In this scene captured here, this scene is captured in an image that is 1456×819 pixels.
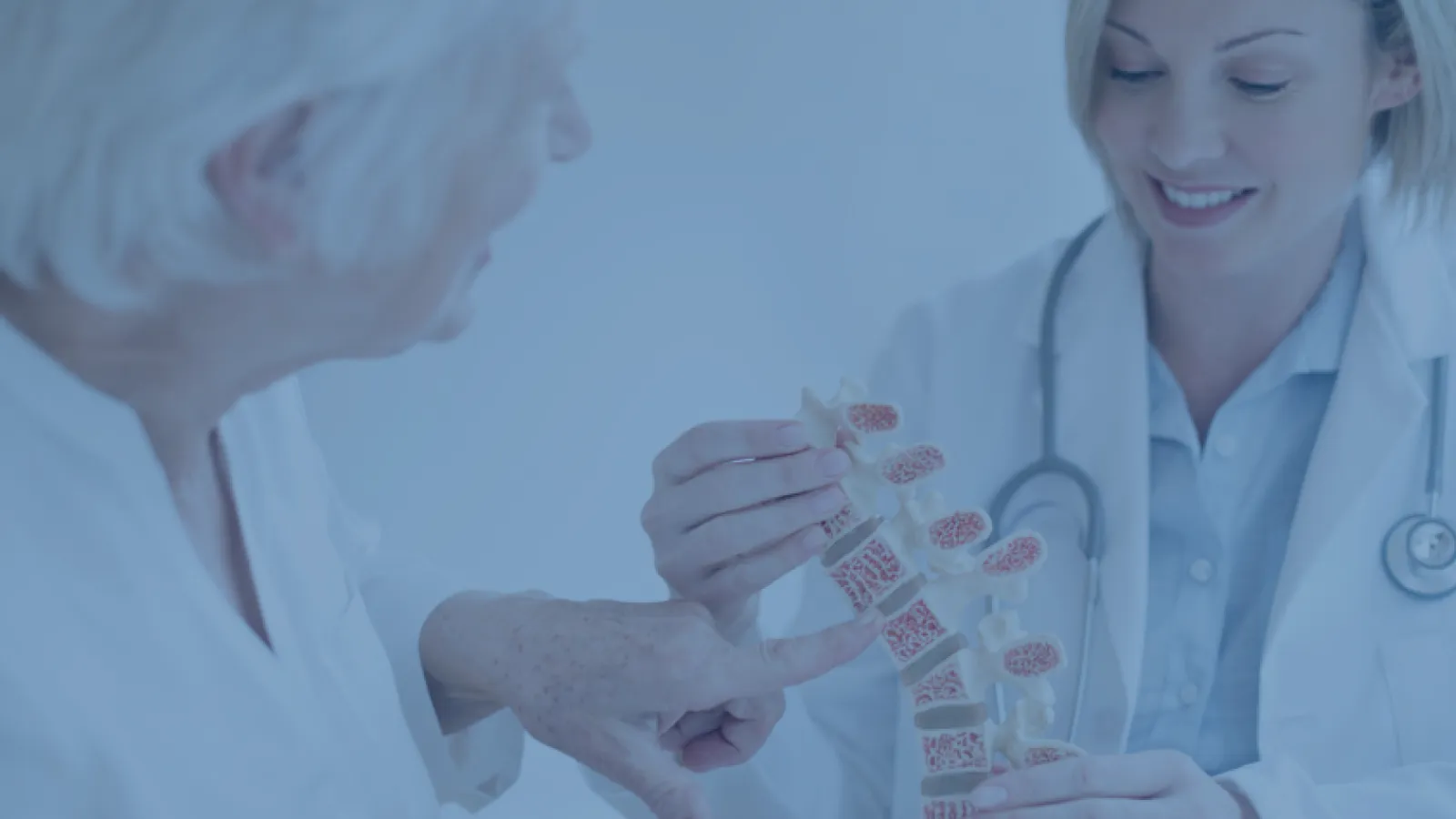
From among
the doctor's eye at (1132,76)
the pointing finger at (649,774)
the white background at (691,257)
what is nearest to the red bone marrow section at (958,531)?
the pointing finger at (649,774)

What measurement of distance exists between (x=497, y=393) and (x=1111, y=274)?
0.61 meters

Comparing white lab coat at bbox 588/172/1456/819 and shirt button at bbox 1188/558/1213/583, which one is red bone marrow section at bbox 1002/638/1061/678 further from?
shirt button at bbox 1188/558/1213/583

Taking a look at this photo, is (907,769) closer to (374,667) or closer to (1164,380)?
(1164,380)

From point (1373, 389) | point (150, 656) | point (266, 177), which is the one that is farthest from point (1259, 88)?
point (150, 656)

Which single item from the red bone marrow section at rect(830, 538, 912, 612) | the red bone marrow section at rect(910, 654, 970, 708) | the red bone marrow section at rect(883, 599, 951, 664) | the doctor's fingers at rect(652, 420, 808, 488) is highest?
the doctor's fingers at rect(652, 420, 808, 488)

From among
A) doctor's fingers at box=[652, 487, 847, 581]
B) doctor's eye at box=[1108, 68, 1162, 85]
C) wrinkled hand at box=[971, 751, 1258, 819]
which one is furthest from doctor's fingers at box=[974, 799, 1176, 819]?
doctor's eye at box=[1108, 68, 1162, 85]

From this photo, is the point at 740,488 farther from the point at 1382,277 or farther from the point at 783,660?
the point at 1382,277

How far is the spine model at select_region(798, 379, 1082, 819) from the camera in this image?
77 centimetres

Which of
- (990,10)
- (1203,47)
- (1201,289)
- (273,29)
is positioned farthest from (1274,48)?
(273,29)

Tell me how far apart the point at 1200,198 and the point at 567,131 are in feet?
1.96

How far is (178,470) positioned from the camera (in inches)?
25.9

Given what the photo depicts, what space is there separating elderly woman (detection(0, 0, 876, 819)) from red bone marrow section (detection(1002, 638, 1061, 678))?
377 millimetres

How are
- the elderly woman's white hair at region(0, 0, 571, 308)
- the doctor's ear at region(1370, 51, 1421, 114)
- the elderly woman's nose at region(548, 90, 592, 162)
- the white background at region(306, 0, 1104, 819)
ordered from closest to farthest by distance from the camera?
the elderly woman's white hair at region(0, 0, 571, 308) < the elderly woman's nose at region(548, 90, 592, 162) < the doctor's ear at region(1370, 51, 1421, 114) < the white background at region(306, 0, 1104, 819)

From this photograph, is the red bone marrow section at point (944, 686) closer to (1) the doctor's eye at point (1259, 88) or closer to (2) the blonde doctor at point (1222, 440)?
(2) the blonde doctor at point (1222, 440)
